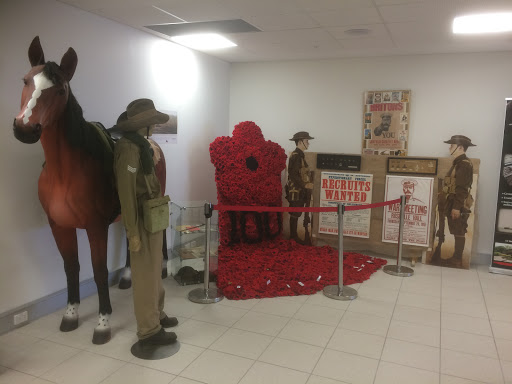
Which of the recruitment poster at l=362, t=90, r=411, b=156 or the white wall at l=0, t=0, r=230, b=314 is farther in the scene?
the recruitment poster at l=362, t=90, r=411, b=156

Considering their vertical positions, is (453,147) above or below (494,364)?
above

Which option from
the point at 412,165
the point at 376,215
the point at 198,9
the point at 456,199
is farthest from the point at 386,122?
the point at 198,9

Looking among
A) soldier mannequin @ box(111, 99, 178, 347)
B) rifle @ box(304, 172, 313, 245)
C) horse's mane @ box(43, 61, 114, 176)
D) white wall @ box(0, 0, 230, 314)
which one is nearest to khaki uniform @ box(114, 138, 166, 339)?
soldier mannequin @ box(111, 99, 178, 347)

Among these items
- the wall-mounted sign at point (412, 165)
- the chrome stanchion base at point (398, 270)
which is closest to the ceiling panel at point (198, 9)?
the wall-mounted sign at point (412, 165)

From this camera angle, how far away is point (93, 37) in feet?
13.0

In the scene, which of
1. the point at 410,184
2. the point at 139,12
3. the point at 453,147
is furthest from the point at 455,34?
the point at 139,12

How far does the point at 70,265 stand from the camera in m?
3.43

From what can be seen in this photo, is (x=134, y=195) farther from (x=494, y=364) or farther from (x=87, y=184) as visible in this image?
(x=494, y=364)

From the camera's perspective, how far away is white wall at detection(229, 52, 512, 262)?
535cm

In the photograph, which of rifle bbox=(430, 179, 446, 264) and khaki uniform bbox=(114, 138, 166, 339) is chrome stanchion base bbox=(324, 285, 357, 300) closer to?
rifle bbox=(430, 179, 446, 264)

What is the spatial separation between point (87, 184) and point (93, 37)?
161cm

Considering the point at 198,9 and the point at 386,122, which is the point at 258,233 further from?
the point at 198,9

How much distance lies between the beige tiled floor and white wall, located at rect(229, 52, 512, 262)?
78.2 inches

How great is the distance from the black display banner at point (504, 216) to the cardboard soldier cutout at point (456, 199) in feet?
1.09
